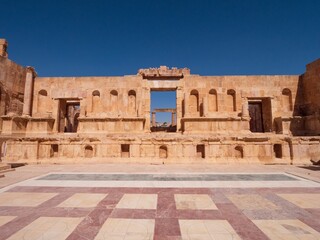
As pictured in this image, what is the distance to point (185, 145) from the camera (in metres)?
11.4

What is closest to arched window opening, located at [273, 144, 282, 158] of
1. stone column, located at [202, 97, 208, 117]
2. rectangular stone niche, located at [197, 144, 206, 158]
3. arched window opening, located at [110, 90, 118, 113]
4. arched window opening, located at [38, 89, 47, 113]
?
rectangular stone niche, located at [197, 144, 206, 158]

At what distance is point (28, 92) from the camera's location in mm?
16297

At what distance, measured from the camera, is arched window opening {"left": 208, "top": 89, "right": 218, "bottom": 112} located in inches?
645

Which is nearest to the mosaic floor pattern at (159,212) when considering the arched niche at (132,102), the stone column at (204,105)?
the stone column at (204,105)

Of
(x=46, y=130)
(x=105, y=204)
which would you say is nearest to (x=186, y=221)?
(x=105, y=204)

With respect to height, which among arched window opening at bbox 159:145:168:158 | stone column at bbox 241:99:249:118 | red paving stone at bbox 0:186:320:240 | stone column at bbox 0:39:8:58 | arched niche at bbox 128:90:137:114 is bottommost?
red paving stone at bbox 0:186:320:240

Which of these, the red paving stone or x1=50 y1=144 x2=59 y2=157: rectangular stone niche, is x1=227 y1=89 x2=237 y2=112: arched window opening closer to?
the red paving stone

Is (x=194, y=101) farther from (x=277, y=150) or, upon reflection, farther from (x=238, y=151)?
(x=277, y=150)

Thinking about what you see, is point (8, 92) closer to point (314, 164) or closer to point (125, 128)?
point (125, 128)

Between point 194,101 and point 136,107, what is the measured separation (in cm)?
520

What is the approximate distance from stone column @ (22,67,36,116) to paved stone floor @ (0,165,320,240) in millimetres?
11759

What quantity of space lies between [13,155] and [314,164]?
1810cm

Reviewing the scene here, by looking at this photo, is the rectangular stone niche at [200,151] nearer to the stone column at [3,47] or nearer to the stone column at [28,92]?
the stone column at [28,92]

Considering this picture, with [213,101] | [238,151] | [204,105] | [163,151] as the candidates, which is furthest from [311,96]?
[163,151]
